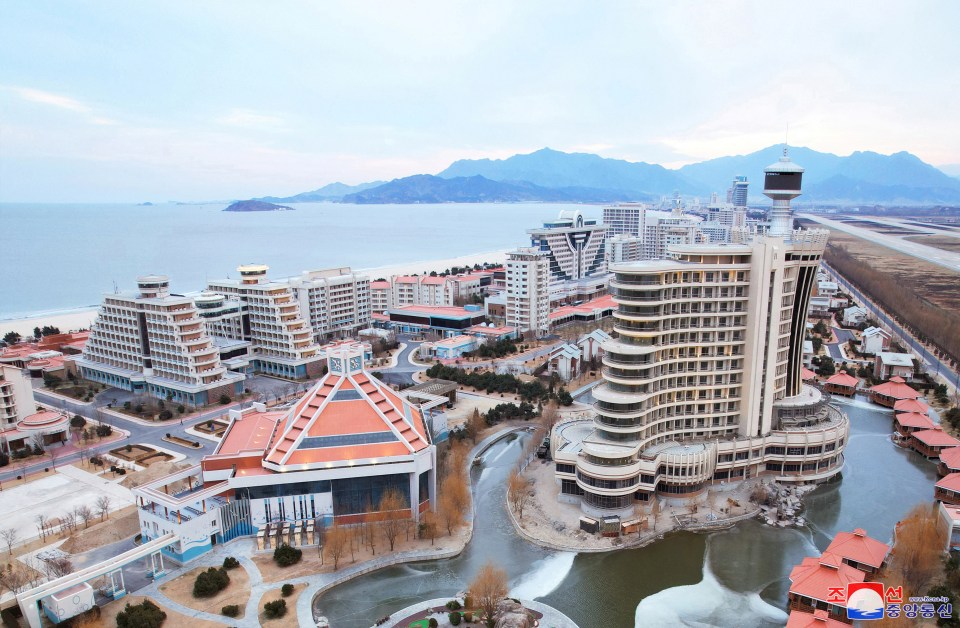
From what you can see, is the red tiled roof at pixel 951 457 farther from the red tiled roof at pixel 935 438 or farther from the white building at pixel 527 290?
the white building at pixel 527 290

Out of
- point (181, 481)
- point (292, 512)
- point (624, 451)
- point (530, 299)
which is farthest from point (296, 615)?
point (530, 299)

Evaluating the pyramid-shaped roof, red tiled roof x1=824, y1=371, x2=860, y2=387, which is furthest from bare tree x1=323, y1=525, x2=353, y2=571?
red tiled roof x1=824, y1=371, x2=860, y2=387

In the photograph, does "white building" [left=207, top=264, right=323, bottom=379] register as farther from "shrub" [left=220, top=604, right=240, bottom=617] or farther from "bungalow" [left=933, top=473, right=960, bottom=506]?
"bungalow" [left=933, top=473, right=960, bottom=506]

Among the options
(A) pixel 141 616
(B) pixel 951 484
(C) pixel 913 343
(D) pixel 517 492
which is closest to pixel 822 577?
(B) pixel 951 484

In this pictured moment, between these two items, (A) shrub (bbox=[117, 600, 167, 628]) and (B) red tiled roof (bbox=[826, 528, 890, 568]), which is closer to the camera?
(A) shrub (bbox=[117, 600, 167, 628])

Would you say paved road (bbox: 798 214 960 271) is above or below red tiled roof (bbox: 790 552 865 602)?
above

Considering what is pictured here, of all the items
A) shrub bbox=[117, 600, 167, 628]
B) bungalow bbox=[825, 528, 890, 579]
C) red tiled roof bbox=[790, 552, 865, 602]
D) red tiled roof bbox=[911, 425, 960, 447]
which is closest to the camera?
shrub bbox=[117, 600, 167, 628]

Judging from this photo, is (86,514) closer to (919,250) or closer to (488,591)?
(488,591)

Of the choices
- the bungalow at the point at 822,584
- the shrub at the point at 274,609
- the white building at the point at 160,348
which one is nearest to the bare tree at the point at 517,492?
the shrub at the point at 274,609
